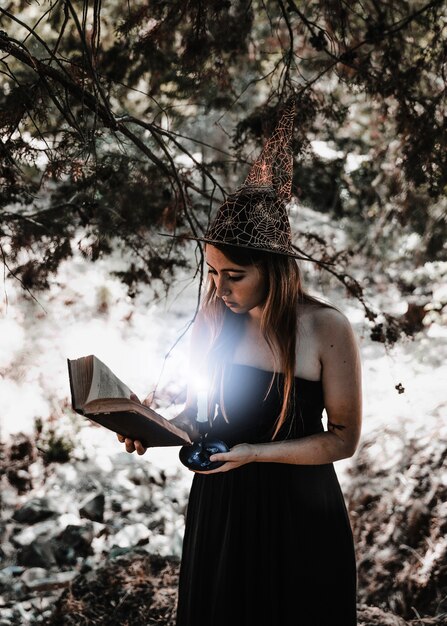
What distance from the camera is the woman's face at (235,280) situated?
1.97m

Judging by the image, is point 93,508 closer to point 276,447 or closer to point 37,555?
point 37,555

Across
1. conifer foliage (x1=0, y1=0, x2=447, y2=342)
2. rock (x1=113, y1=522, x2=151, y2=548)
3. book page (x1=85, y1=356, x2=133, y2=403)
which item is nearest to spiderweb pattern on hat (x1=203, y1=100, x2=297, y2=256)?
conifer foliage (x1=0, y1=0, x2=447, y2=342)

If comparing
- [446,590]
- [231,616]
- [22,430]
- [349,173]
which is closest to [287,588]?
[231,616]

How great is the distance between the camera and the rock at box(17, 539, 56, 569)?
4094 millimetres

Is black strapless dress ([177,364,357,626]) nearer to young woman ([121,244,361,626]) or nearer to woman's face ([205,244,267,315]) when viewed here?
young woman ([121,244,361,626])

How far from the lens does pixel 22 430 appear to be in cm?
571

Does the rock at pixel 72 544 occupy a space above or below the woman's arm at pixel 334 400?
below

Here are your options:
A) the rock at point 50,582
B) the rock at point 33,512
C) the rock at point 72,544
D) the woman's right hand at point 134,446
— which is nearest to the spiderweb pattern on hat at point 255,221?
the woman's right hand at point 134,446

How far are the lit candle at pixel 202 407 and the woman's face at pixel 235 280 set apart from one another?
304mm

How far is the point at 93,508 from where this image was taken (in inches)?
191

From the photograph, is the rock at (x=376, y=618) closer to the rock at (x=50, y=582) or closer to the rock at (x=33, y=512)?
the rock at (x=50, y=582)

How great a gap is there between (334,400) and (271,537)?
50 cm

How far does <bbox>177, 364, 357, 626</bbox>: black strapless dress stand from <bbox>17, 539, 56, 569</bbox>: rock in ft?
7.77

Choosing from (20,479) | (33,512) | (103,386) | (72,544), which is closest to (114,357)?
(20,479)
